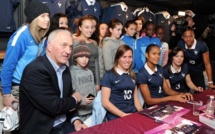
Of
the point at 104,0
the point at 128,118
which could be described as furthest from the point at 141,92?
the point at 104,0

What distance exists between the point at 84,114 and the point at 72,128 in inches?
18.1

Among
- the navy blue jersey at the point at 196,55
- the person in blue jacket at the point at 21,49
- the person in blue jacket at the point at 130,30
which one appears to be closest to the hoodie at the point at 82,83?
the person in blue jacket at the point at 21,49

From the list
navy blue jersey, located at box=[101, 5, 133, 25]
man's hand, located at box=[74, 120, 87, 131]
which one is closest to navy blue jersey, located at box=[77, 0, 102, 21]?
navy blue jersey, located at box=[101, 5, 133, 25]

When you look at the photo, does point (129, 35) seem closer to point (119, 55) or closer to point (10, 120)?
point (119, 55)

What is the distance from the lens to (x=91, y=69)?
2486 millimetres

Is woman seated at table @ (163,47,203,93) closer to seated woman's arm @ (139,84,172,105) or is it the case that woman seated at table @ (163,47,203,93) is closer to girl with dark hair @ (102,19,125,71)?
seated woman's arm @ (139,84,172,105)

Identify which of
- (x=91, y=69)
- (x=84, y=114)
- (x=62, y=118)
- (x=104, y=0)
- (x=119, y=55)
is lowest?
(x=84, y=114)

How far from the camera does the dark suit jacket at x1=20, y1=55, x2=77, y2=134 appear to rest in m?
1.34

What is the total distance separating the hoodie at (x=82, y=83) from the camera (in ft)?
6.94

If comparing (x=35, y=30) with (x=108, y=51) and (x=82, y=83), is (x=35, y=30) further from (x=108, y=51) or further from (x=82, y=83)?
(x=108, y=51)

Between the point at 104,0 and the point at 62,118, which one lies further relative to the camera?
the point at 104,0

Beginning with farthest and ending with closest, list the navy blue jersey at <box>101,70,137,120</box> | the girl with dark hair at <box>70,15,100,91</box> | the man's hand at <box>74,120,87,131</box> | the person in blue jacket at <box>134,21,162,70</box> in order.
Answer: the person in blue jacket at <box>134,21,162,70</box> → the girl with dark hair at <box>70,15,100,91</box> → the navy blue jersey at <box>101,70,137,120</box> → the man's hand at <box>74,120,87,131</box>

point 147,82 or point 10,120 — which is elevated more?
point 147,82

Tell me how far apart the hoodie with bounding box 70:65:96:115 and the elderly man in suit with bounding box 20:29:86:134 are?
0.57 metres
